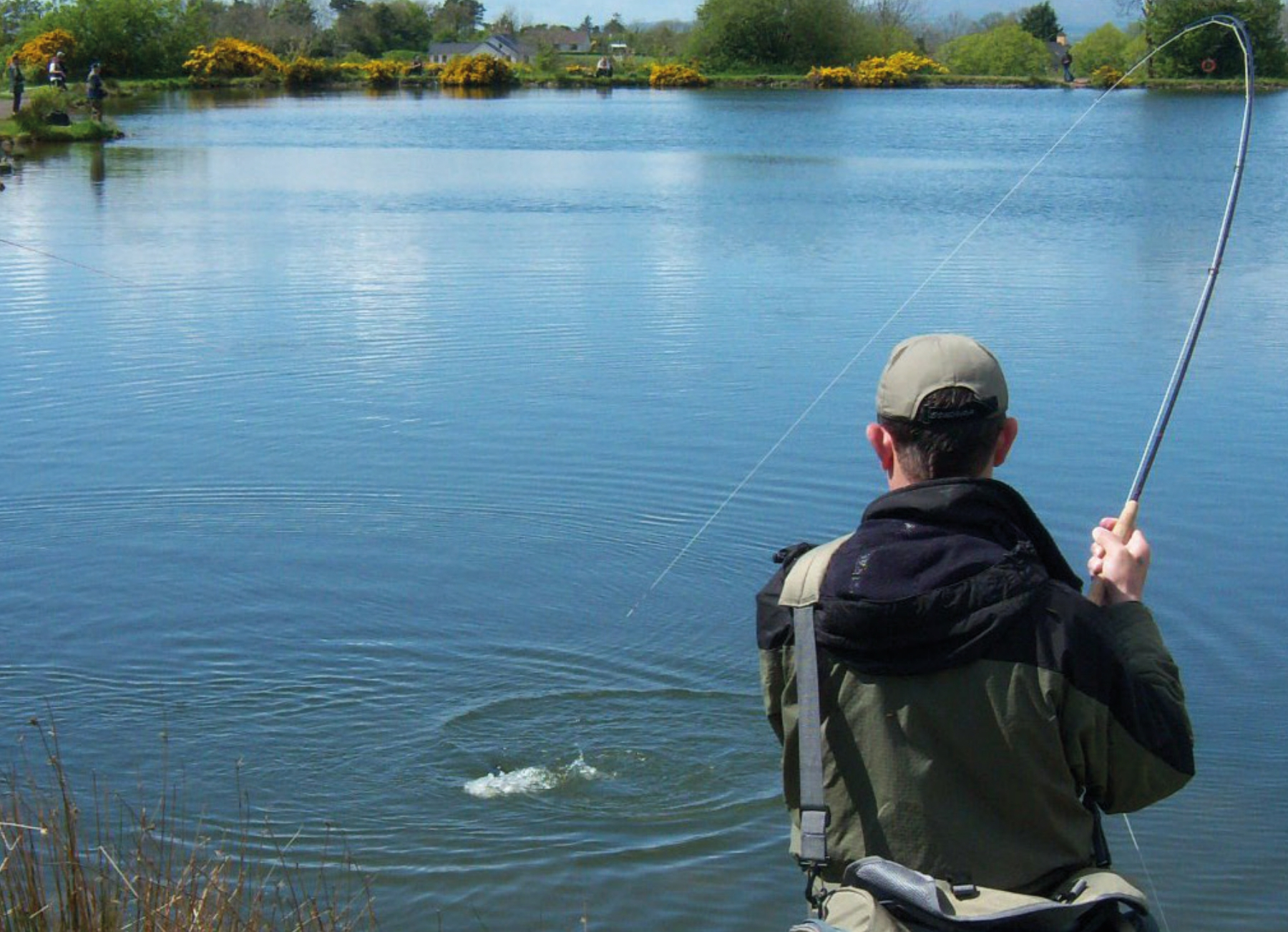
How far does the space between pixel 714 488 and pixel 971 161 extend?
23571 millimetres

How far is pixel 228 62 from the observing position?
7744 cm

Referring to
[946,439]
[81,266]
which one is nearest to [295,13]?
[81,266]

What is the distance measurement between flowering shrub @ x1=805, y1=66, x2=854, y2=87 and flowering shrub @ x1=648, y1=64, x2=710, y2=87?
555 cm

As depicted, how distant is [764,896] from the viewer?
188 inches

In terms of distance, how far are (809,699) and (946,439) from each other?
1.44 ft

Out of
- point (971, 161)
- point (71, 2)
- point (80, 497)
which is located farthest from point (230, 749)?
point (71, 2)

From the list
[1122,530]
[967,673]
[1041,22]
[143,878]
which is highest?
[1041,22]

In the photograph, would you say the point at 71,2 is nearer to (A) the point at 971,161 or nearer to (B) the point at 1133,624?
(A) the point at 971,161

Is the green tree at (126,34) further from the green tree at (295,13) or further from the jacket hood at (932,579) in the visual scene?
the jacket hood at (932,579)

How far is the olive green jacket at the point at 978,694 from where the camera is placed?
2.26m

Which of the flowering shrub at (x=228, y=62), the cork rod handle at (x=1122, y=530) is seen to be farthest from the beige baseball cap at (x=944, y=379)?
the flowering shrub at (x=228, y=62)

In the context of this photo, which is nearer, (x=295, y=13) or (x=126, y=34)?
(x=126, y=34)

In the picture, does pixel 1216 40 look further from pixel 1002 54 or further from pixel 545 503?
pixel 1002 54

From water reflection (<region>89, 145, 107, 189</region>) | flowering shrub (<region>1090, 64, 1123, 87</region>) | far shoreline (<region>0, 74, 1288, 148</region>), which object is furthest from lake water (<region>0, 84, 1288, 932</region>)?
far shoreline (<region>0, 74, 1288, 148</region>)
